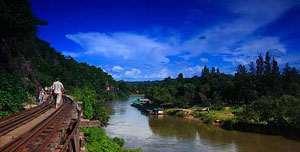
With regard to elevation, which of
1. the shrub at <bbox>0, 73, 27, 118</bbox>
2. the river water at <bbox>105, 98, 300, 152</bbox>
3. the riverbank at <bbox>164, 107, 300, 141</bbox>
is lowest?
the river water at <bbox>105, 98, 300, 152</bbox>

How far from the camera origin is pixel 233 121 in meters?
46.9

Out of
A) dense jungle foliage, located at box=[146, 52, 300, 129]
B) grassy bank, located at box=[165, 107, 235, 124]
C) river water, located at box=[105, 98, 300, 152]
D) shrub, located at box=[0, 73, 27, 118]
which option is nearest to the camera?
shrub, located at box=[0, 73, 27, 118]

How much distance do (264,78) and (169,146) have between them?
5890 centimetres

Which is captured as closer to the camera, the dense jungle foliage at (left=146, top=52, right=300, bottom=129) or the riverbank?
the riverbank

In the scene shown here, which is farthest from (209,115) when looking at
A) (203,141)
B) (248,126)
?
(203,141)

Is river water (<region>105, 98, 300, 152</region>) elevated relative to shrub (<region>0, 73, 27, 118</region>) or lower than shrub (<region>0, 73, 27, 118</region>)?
lower

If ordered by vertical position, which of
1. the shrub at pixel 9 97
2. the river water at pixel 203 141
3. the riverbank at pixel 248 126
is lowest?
the river water at pixel 203 141

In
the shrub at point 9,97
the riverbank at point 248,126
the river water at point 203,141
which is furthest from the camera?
the riverbank at point 248,126

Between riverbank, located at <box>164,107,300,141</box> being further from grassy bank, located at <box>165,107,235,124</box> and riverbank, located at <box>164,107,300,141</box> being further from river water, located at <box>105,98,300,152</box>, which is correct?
river water, located at <box>105,98,300,152</box>

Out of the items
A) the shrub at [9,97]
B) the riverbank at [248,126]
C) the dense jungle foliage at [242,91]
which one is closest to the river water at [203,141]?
the riverbank at [248,126]

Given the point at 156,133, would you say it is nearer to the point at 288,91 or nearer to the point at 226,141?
the point at 226,141

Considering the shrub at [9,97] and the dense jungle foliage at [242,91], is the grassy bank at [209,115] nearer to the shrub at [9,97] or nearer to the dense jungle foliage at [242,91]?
the dense jungle foliage at [242,91]

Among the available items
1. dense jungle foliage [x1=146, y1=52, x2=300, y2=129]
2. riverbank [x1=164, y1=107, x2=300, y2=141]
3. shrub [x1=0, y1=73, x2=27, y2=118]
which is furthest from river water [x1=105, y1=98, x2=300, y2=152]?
shrub [x1=0, y1=73, x2=27, y2=118]

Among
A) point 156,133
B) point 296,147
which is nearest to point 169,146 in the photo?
point 156,133
